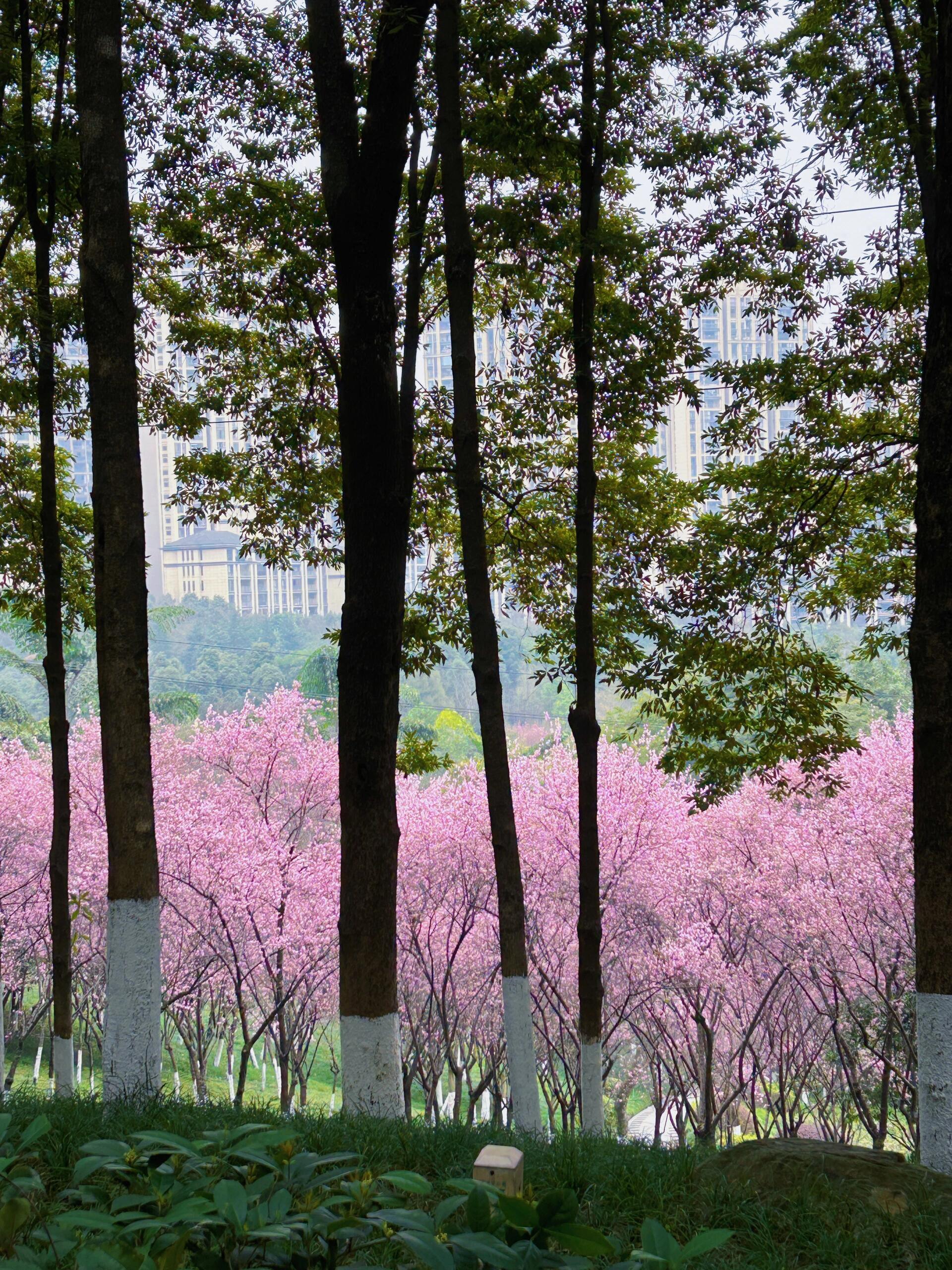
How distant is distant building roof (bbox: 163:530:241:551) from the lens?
9850 centimetres

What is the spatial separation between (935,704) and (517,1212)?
365cm

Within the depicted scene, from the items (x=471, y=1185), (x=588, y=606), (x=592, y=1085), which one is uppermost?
(x=588, y=606)

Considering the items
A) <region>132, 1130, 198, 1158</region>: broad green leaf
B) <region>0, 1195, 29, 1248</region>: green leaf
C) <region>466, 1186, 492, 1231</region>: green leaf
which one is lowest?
<region>132, 1130, 198, 1158</region>: broad green leaf

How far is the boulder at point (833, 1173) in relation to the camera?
314 centimetres

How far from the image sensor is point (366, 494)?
6207 millimetres

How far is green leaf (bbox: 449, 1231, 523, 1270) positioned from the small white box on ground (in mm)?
452

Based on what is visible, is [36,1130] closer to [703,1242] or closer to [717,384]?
[703,1242]

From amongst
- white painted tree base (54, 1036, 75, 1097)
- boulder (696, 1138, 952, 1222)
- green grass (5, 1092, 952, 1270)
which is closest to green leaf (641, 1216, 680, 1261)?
green grass (5, 1092, 952, 1270)

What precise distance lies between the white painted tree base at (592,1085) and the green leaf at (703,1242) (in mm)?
6579

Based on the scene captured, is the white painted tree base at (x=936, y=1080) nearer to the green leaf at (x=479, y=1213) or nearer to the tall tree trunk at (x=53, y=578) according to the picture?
the green leaf at (x=479, y=1213)

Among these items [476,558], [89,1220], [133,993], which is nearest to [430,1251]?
[89,1220]

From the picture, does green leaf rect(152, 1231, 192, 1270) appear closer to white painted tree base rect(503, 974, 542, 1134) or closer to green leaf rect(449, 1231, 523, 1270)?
green leaf rect(449, 1231, 523, 1270)

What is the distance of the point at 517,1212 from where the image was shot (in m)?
1.54

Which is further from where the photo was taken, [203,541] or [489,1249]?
[203,541]
